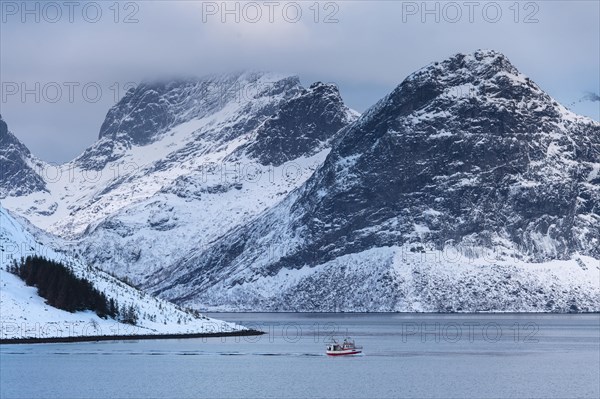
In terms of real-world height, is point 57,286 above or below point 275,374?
above

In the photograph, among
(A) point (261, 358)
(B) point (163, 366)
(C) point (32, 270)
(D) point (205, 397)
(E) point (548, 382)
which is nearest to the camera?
(D) point (205, 397)

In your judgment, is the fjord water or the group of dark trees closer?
the fjord water

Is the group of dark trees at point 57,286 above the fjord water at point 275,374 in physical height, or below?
above

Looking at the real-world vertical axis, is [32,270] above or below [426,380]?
above

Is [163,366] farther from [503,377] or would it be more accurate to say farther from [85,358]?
[503,377]

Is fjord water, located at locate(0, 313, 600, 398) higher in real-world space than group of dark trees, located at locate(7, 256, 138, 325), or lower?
lower

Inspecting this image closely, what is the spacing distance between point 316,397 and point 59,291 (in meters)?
73.2

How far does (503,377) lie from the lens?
15588 cm

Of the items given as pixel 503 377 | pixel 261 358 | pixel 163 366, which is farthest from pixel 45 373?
pixel 503 377

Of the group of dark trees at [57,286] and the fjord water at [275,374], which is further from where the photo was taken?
the group of dark trees at [57,286]

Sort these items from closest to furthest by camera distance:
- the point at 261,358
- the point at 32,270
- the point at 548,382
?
1. the point at 548,382
2. the point at 261,358
3. the point at 32,270

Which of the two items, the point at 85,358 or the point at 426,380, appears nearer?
the point at 426,380

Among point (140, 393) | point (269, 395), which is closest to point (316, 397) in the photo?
point (269, 395)

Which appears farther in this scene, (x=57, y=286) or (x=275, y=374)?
(x=57, y=286)
